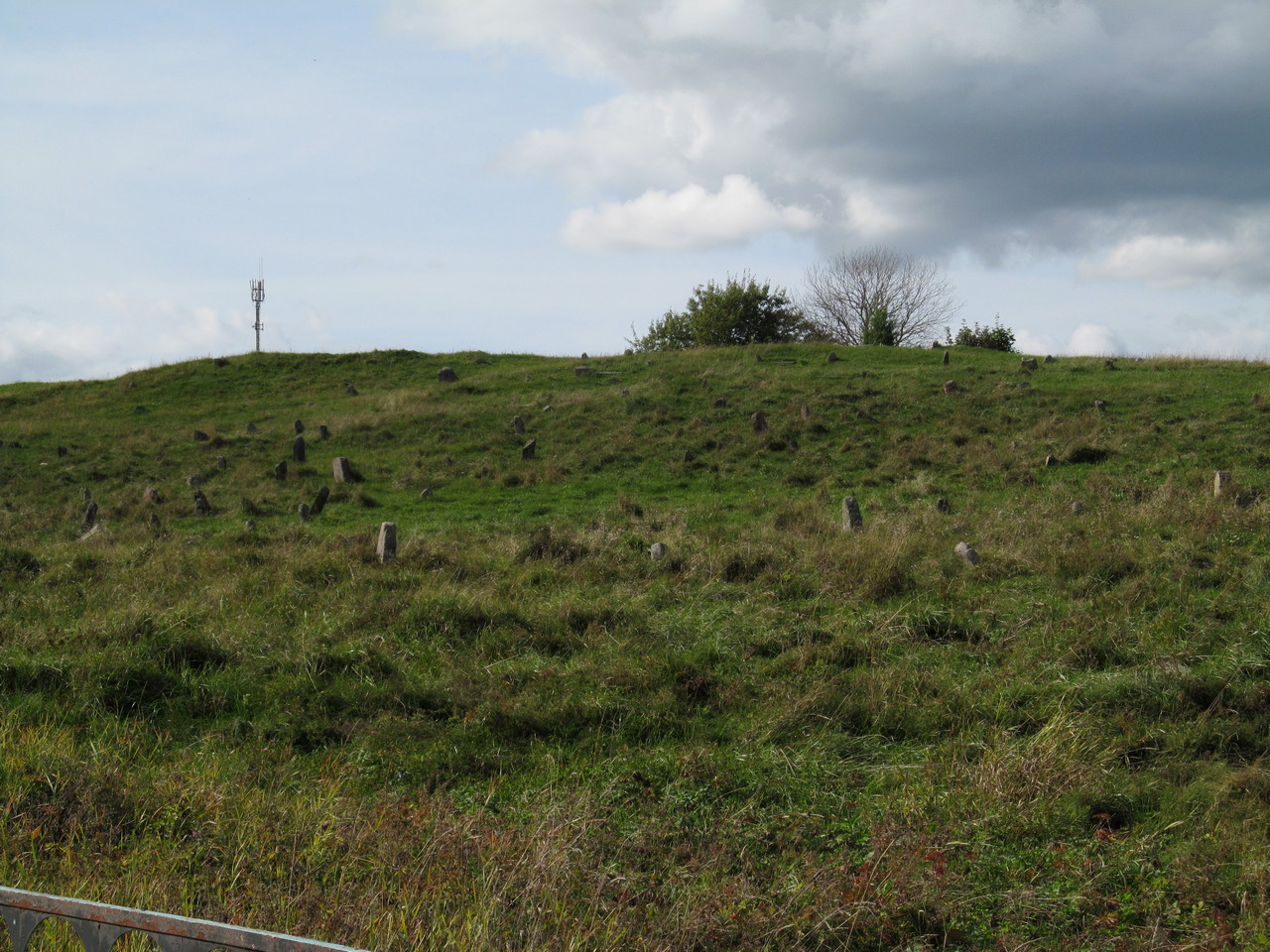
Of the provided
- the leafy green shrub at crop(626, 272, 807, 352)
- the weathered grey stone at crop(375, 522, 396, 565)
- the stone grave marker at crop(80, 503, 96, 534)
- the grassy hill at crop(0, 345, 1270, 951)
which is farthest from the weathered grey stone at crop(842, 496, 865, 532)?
the leafy green shrub at crop(626, 272, 807, 352)

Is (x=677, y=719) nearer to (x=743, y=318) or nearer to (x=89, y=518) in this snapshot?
(x=89, y=518)

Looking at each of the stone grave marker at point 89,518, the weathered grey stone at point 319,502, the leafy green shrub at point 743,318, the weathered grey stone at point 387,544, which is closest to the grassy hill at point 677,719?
the weathered grey stone at point 387,544

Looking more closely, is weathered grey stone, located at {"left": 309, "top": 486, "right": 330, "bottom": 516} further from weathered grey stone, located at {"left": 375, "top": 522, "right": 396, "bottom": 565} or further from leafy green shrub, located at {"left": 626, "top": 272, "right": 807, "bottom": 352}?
leafy green shrub, located at {"left": 626, "top": 272, "right": 807, "bottom": 352}

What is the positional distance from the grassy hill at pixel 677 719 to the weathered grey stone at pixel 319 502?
878 millimetres

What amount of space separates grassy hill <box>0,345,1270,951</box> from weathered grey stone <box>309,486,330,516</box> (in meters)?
0.88

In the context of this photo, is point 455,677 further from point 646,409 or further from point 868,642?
point 646,409

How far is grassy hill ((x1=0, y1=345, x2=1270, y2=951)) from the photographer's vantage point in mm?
4746

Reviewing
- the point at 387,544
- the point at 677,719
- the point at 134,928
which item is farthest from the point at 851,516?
the point at 134,928

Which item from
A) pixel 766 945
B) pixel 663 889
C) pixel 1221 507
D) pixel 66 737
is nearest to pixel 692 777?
pixel 663 889

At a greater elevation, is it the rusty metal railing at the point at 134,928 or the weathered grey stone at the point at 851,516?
the weathered grey stone at the point at 851,516

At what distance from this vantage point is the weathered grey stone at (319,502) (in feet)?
62.1

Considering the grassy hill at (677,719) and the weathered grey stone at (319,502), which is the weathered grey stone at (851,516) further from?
the weathered grey stone at (319,502)

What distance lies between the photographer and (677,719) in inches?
291

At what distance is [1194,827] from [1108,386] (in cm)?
2234
